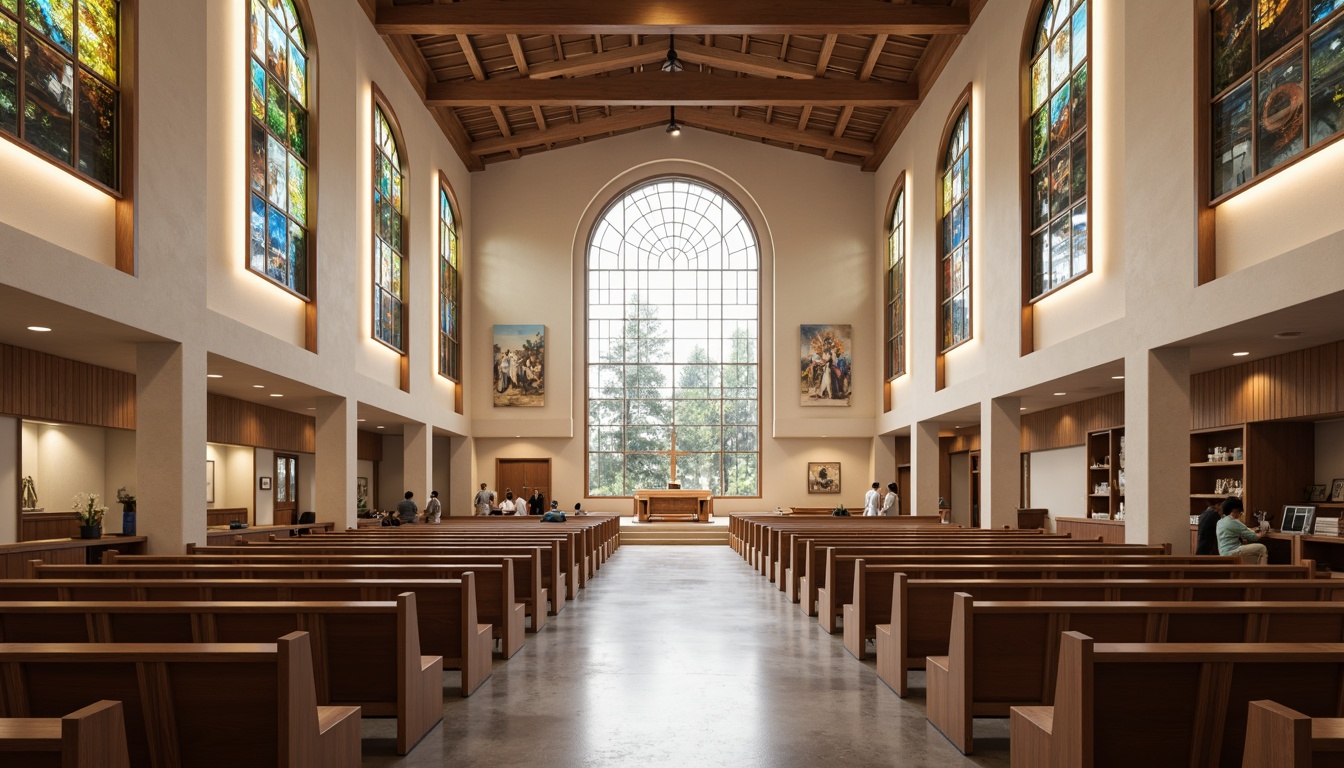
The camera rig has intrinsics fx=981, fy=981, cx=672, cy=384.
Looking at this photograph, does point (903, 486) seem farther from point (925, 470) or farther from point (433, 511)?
point (433, 511)

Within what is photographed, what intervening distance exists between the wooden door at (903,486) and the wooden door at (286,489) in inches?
556

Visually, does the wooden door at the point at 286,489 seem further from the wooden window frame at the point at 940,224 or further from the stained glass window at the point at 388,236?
the wooden window frame at the point at 940,224

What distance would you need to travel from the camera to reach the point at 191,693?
337 cm

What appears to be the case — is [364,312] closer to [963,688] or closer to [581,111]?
[581,111]

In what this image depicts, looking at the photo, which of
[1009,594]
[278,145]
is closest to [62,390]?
[278,145]

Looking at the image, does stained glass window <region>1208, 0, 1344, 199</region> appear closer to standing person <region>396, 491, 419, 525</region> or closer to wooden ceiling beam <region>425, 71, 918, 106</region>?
wooden ceiling beam <region>425, 71, 918, 106</region>

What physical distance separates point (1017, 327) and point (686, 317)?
46.1 feet

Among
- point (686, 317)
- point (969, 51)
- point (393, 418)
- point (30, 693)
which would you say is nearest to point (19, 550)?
point (30, 693)

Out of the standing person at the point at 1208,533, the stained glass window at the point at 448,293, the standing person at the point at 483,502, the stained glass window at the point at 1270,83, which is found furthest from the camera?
the standing person at the point at 483,502

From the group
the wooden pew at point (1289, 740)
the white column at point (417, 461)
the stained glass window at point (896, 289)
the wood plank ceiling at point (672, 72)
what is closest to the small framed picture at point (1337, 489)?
the wood plank ceiling at point (672, 72)

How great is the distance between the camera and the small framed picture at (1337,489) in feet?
35.7

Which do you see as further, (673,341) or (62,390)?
(673,341)

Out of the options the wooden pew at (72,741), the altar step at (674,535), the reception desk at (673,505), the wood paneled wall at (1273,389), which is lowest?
the altar step at (674,535)

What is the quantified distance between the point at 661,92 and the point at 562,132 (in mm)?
5528
